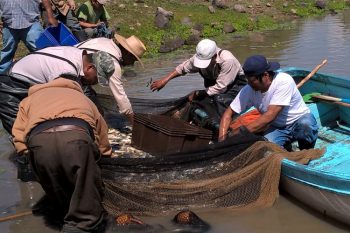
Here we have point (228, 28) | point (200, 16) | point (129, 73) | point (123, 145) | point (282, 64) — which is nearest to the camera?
point (123, 145)

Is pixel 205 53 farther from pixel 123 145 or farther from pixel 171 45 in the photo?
pixel 171 45

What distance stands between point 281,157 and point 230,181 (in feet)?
1.81

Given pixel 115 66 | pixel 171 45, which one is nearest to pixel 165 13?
pixel 171 45

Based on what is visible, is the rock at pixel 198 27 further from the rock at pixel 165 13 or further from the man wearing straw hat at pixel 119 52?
the man wearing straw hat at pixel 119 52

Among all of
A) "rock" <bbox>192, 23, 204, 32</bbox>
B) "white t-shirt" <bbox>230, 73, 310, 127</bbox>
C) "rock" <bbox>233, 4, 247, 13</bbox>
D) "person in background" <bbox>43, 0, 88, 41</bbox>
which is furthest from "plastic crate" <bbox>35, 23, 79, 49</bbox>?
"rock" <bbox>233, 4, 247, 13</bbox>

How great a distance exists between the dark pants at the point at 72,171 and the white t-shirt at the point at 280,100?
2.13 metres

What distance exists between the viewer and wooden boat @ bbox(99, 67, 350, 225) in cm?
468

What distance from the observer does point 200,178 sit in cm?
522

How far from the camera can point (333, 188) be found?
4.64m

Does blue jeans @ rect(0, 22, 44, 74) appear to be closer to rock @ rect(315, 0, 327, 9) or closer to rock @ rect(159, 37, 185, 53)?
rock @ rect(159, 37, 185, 53)

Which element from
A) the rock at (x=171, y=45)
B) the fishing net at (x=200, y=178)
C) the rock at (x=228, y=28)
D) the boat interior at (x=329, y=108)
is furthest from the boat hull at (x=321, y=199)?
the rock at (x=228, y=28)

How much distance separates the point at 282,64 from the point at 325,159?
757cm

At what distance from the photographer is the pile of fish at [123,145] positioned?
6.33 metres

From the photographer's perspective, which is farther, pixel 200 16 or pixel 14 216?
pixel 200 16
